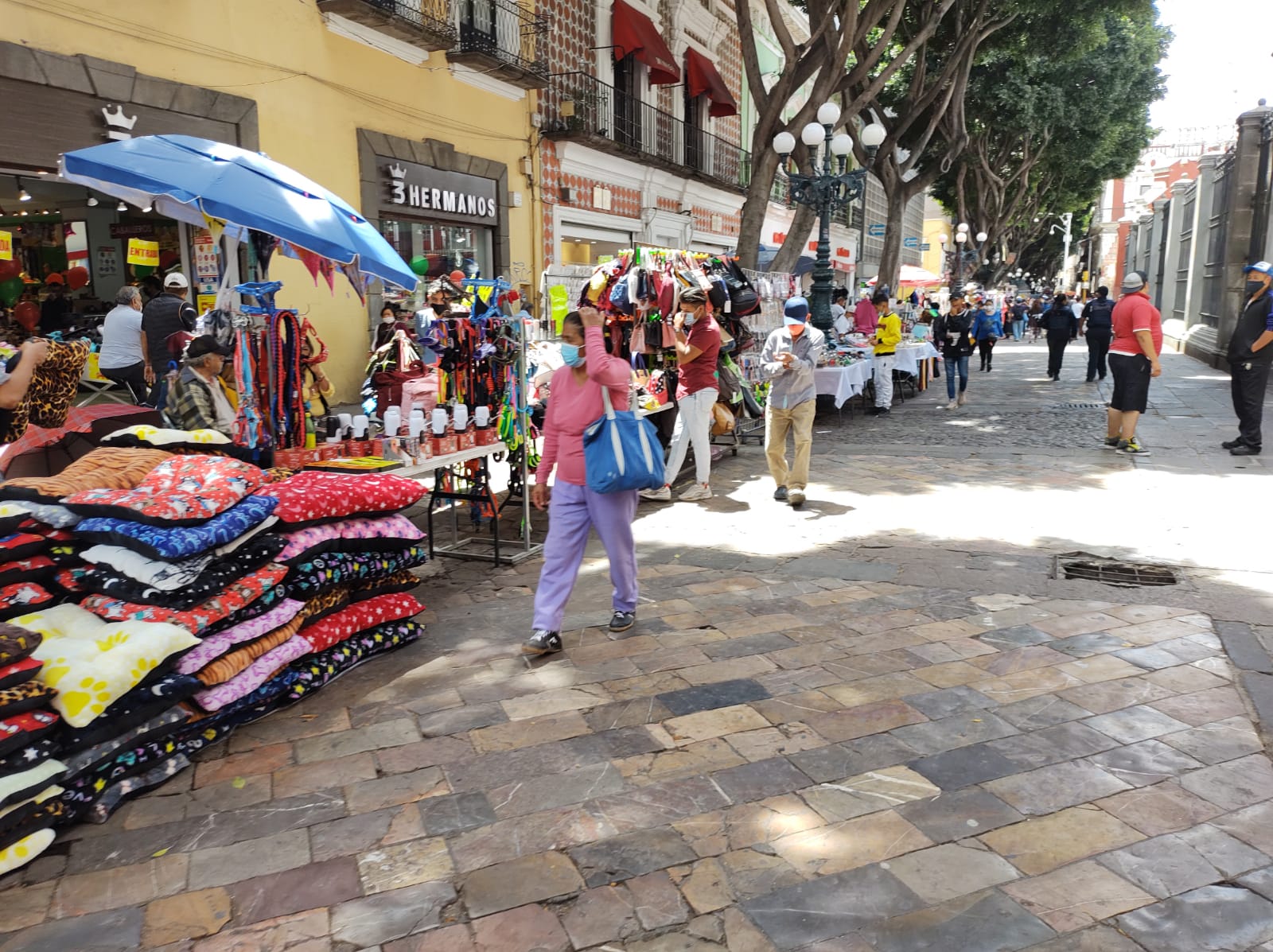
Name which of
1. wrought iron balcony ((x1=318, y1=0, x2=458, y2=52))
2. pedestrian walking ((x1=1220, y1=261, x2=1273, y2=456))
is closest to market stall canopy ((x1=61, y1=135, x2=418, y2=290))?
wrought iron balcony ((x1=318, y1=0, x2=458, y2=52))

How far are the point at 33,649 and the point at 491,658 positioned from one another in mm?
2066

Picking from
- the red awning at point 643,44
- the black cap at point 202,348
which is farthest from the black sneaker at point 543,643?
the red awning at point 643,44

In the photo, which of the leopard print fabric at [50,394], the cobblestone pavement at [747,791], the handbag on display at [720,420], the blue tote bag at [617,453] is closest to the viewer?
the cobblestone pavement at [747,791]

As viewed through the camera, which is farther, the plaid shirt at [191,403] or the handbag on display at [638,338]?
the handbag on display at [638,338]

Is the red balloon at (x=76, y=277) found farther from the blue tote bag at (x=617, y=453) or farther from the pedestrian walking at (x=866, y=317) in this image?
the pedestrian walking at (x=866, y=317)

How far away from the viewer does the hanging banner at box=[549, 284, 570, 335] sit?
10.4m

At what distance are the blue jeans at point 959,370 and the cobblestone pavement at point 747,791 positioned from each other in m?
8.64

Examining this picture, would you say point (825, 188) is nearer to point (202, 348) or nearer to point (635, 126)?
point (635, 126)

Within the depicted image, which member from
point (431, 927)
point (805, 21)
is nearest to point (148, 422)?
point (431, 927)

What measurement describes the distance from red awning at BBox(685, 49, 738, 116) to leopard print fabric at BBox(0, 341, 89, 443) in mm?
18791

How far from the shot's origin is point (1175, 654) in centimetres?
469

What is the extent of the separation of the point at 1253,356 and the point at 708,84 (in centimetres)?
1580

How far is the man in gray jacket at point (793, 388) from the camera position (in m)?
7.89

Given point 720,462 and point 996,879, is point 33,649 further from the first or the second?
point 720,462
